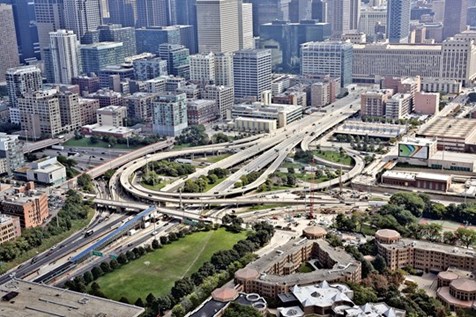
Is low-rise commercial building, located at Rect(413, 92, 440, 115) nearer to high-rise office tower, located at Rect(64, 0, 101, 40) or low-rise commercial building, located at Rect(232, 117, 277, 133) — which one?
low-rise commercial building, located at Rect(232, 117, 277, 133)

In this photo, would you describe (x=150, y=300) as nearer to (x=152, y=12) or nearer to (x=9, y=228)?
(x=9, y=228)

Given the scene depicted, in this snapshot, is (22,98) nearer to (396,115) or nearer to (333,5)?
(396,115)

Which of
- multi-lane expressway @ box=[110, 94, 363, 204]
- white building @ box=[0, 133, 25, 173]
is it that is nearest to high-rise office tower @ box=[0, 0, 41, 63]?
white building @ box=[0, 133, 25, 173]

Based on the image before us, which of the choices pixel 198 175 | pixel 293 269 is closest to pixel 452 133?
pixel 198 175

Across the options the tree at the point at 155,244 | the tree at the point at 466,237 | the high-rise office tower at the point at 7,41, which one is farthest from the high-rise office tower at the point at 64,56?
the tree at the point at 466,237

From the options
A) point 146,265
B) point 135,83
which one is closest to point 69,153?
point 135,83

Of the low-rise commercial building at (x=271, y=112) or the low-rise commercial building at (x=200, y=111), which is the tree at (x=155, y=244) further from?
the low-rise commercial building at (x=200, y=111)
